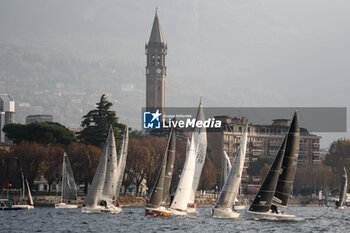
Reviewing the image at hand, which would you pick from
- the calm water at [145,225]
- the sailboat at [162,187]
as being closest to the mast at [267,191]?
the calm water at [145,225]

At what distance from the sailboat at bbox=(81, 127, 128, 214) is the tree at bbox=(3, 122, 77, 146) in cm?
3848

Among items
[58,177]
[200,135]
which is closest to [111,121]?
[58,177]

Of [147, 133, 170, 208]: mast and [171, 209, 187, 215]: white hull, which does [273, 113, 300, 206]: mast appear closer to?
[171, 209, 187, 215]: white hull

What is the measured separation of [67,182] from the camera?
10625 cm

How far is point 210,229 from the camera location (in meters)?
66.2

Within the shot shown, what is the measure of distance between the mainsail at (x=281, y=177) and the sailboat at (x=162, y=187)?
38.4ft

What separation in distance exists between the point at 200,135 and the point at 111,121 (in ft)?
194

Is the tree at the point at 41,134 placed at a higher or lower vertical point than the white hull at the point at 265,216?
higher

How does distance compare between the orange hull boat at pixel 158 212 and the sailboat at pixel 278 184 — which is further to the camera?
the orange hull boat at pixel 158 212

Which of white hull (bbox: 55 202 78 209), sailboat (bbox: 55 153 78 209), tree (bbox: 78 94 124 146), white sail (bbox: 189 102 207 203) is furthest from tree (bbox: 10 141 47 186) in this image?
white sail (bbox: 189 102 207 203)

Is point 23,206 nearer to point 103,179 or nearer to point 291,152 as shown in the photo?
point 103,179

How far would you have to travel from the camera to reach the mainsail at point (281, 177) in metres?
69.0

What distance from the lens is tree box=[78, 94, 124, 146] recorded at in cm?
13538

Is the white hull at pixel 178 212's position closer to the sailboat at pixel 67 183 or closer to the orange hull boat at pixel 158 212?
the orange hull boat at pixel 158 212
